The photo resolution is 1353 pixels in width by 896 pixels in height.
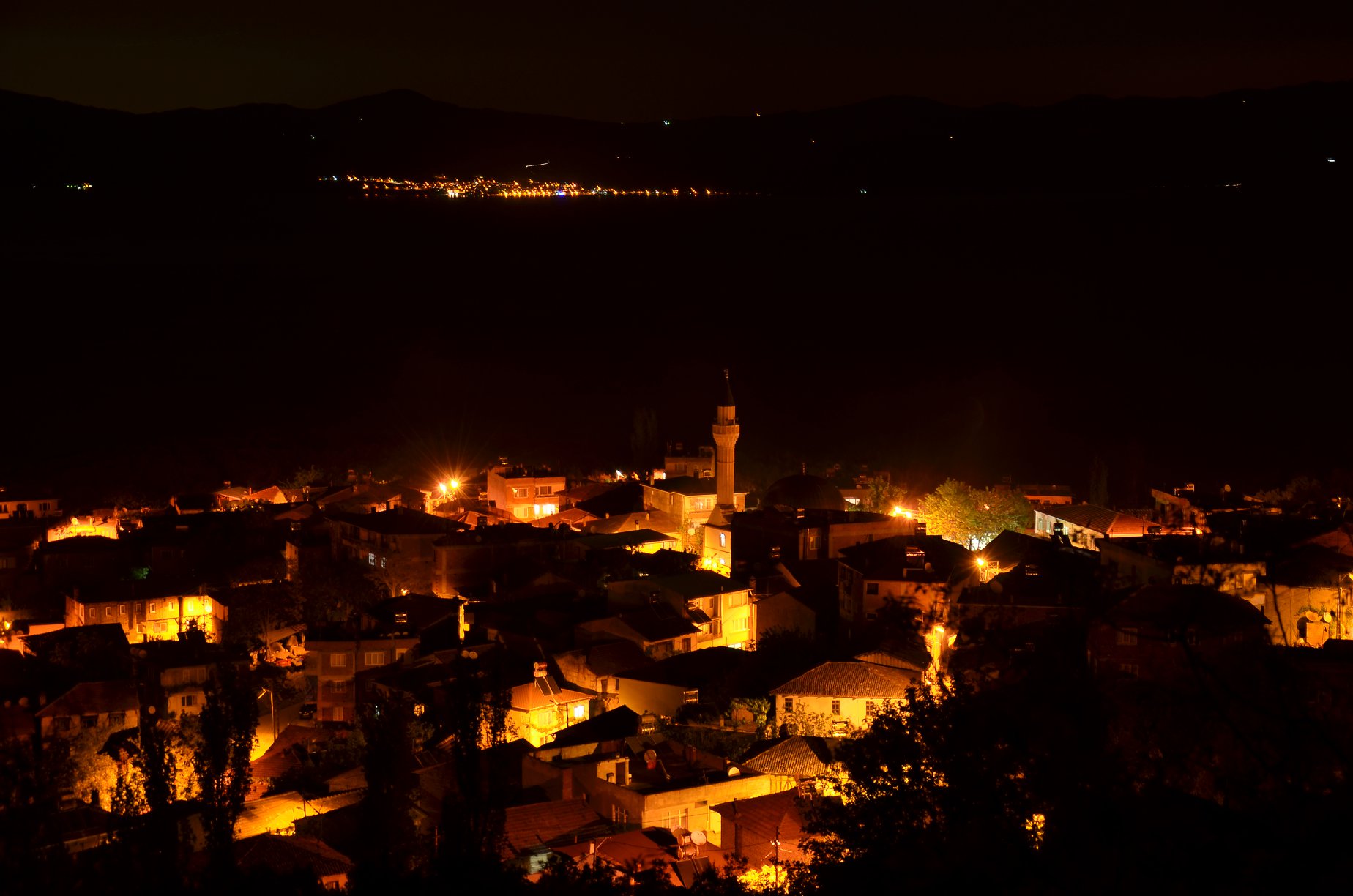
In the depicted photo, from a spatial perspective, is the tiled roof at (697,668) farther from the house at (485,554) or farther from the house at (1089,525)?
the house at (1089,525)

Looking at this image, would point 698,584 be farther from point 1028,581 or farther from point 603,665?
point 1028,581

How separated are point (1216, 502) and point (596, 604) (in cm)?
978

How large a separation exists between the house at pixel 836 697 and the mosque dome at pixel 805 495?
9.60m

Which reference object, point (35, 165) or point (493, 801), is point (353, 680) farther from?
point (35, 165)

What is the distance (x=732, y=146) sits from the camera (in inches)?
3634

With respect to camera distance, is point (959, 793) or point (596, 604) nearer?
point (959, 793)

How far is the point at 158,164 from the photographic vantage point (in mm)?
78188

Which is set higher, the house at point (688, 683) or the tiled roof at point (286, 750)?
the house at point (688, 683)

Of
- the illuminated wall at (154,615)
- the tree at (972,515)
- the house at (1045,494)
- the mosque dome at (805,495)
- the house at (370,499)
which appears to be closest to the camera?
the illuminated wall at (154,615)

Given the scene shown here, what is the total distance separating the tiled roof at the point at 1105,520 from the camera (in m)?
18.1

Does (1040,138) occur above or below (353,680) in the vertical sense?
above

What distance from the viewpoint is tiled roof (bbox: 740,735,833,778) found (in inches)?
389

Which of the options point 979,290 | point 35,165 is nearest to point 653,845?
point 979,290

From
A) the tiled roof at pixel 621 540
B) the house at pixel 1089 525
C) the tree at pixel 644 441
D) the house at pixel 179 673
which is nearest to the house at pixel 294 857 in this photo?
the house at pixel 179 673
